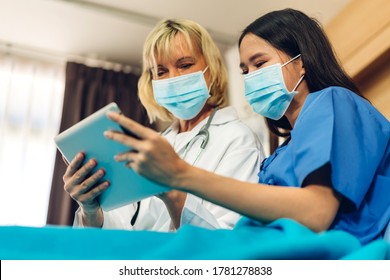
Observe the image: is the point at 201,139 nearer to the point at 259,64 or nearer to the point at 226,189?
the point at 259,64

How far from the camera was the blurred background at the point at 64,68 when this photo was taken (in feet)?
8.66

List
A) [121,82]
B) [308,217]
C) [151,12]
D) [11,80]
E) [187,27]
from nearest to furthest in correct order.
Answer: [308,217]
[187,27]
[151,12]
[11,80]
[121,82]

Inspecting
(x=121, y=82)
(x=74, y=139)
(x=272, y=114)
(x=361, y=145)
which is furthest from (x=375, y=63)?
(x=121, y=82)

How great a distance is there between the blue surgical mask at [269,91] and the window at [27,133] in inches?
71.8

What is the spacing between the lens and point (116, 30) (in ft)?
9.42

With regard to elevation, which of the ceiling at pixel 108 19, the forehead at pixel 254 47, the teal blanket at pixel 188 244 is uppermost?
the ceiling at pixel 108 19

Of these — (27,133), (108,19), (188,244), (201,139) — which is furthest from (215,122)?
(27,133)

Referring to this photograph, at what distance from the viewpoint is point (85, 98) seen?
306 centimetres

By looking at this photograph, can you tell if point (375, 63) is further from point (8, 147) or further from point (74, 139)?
point (8, 147)

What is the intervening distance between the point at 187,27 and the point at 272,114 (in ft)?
1.98

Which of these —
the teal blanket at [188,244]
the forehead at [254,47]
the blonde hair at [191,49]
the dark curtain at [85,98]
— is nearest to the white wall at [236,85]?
the dark curtain at [85,98]

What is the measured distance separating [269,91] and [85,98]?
2048 millimetres

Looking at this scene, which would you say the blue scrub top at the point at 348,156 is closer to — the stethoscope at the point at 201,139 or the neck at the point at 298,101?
the neck at the point at 298,101

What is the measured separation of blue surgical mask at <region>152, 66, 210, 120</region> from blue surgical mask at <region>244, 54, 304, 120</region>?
32 cm
